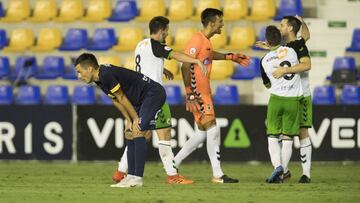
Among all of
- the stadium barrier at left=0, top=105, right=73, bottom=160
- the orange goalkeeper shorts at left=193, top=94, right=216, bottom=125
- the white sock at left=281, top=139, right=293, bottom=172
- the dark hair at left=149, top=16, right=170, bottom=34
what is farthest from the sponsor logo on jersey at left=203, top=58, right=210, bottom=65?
the stadium barrier at left=0, top=105, right=73, bottom=160

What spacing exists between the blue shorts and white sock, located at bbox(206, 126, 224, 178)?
1.52 m

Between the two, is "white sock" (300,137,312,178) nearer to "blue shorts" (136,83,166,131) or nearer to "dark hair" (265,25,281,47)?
"dark hair" (265,25,281,47)

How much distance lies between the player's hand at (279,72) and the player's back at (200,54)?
860mm

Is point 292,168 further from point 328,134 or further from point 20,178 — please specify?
point 20,178

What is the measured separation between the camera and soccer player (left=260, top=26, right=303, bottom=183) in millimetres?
13918

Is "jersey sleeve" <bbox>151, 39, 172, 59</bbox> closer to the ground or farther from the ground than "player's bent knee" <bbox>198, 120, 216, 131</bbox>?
farther from the ground

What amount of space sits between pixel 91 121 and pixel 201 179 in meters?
3.81

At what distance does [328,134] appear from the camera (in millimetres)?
17828

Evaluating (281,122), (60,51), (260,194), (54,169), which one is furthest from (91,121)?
(260,194)

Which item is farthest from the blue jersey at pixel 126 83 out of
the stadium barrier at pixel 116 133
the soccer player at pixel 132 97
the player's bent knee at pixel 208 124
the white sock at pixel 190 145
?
the stadium barrier at pixel 116 133

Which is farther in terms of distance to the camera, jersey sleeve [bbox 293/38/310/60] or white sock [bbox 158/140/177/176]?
jersey sleeve [bbox 293/38/310/60]

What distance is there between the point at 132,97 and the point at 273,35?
7.29 ft

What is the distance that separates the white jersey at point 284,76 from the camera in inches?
548

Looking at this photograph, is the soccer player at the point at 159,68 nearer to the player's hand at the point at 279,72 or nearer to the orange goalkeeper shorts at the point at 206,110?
the orange goalkeeper shorts at the point at 206,110
